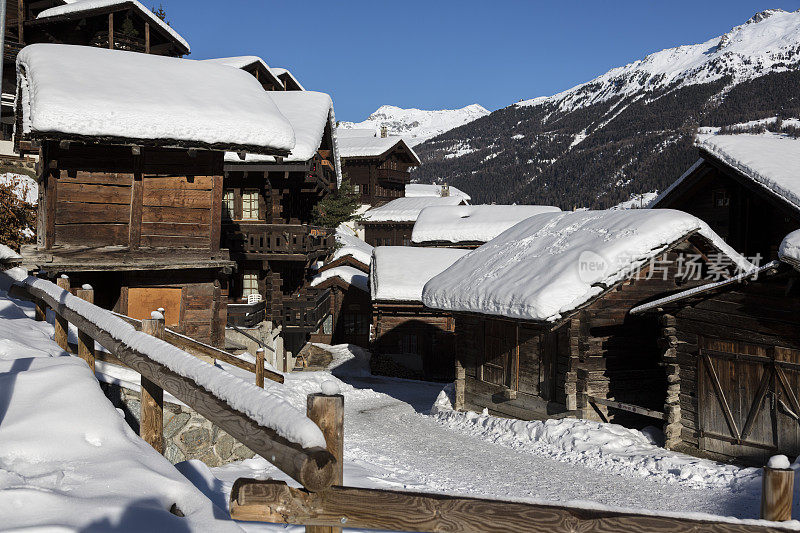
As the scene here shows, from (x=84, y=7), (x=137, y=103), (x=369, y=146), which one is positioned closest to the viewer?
(x=137, y=103)

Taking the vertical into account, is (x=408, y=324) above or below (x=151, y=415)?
below

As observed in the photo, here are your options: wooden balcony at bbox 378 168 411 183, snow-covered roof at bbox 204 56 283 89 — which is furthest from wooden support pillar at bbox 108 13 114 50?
wooden balcony at bbox 378 168 411 183

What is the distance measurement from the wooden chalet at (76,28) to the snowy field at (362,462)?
22.4 m

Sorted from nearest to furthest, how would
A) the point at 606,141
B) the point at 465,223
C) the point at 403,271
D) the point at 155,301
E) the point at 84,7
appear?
the point at 155,301 < the point at 403,271 < the point at 84,7 < the point at 465,223 < the point at 606,141

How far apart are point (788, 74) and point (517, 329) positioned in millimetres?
163548

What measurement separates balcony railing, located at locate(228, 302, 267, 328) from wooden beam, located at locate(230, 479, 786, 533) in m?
20.1

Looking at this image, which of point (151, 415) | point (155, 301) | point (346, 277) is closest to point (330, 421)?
point (151, 415)

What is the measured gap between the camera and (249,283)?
80.5ft

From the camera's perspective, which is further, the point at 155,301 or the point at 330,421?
the point at 155,301

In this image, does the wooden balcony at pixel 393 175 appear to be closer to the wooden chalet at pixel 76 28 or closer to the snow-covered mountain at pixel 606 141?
the wooden chalet at pixel 76 28

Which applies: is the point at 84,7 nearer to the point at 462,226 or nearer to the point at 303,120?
the point at 303,120

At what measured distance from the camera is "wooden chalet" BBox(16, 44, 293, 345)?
531 inches

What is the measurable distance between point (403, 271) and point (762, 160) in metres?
15.0

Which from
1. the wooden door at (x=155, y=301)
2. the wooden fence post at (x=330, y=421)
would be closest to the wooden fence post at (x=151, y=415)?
the wooden fence post at (x=330, y=421)
